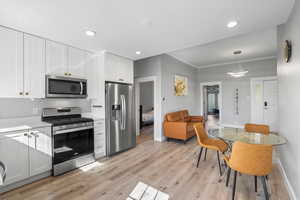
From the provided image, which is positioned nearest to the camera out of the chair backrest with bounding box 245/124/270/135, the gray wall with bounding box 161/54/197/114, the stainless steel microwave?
the stainless steel microwave

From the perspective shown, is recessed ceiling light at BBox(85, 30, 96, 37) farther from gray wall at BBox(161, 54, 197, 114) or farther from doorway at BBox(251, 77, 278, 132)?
doorway at BBox(251, 77, 278, 132)

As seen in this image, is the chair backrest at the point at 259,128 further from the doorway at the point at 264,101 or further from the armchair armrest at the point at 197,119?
the doorway at the point at 264,101

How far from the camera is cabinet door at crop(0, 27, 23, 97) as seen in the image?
2215 mm

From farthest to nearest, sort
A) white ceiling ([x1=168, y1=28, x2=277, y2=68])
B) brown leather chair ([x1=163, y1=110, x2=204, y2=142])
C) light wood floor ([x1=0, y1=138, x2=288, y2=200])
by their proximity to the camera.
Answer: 1. brown leather chair ([x1=163, y1=110, x2=204, y2=142])
2. white ceiling ([x1=168, y1=28, x2=277, y2=68])
3. light wood floor ([x1=0, y1=138, x2=288, y2=200])

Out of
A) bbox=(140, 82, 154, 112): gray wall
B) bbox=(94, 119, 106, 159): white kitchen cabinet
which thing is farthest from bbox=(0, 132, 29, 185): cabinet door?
bbox=(140, 82, 154, 112): gray wall

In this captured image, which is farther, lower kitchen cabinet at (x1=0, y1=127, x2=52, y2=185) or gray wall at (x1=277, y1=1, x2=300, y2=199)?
lower kitchen cabinet at (x1=0, y1=127, x2=52, y2=185)

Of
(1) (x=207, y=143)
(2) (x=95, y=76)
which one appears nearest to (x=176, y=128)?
(1) (x=207, y=143)

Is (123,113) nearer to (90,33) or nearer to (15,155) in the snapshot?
(90,33)

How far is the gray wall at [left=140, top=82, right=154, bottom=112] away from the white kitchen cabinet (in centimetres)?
423

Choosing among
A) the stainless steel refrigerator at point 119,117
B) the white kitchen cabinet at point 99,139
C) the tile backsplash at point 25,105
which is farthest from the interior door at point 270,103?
the tile backsplash at point 25,105

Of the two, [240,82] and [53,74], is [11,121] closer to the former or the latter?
[53,74]

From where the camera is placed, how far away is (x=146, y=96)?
769cm

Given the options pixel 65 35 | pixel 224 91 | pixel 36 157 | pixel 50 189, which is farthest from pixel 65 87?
pixel 224 91

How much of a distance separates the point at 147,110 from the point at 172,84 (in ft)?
9.56
